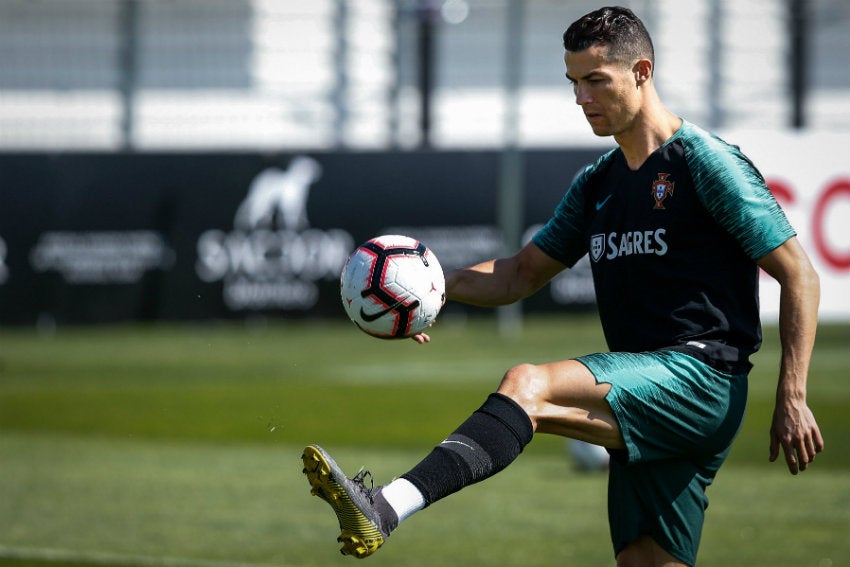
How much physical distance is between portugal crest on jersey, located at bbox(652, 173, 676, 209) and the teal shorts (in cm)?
53

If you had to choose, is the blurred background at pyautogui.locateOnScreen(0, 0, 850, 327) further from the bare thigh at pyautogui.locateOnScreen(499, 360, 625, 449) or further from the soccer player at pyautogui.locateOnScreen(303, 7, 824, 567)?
the bare thigh at pyautogui.locateOnScreen(499, 360, 625, 449)

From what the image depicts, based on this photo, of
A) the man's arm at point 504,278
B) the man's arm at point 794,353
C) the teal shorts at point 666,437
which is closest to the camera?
the man's arm at point 794,353

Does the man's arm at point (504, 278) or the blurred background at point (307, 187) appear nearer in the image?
the man's arm at point (504, 278)

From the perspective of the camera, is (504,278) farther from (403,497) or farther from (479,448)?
(403,497)

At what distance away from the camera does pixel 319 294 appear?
2031 cm

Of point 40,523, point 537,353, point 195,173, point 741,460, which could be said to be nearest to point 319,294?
point 195,173

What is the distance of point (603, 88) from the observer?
180 inches

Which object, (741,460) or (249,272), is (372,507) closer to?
(741,460)

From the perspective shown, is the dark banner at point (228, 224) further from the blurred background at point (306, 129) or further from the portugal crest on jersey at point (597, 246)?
the portugal crest on jersey at point (597, 246)

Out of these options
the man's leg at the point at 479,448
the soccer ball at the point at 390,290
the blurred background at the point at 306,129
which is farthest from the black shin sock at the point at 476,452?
the blurred background at the point at 306,129

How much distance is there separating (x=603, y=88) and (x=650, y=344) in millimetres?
879

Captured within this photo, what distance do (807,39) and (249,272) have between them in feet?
30.0

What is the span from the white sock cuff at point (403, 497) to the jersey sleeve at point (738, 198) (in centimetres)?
136

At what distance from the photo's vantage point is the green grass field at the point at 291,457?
25.2 feet
